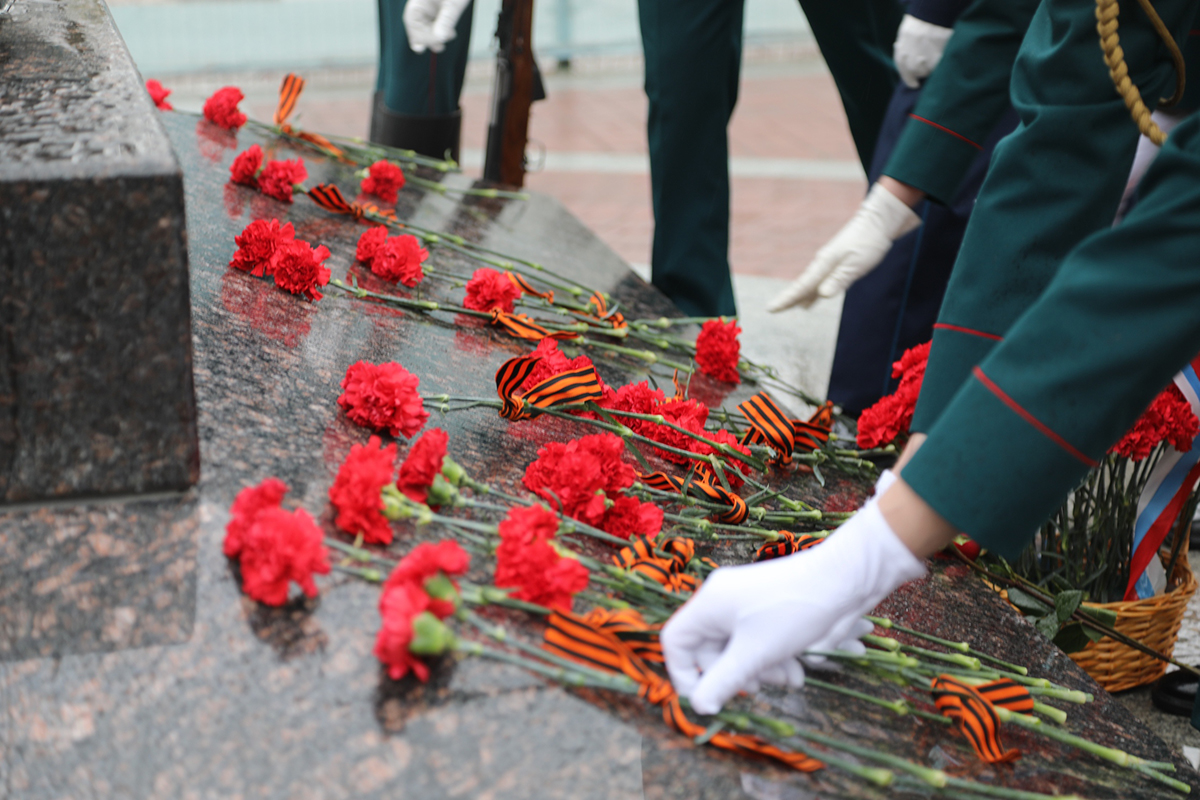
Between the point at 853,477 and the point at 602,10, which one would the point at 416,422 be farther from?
the point at 602,10

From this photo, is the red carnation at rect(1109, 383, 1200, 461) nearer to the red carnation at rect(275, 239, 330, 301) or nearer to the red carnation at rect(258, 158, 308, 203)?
the red carnation at rect(275, 239, 330, 301)

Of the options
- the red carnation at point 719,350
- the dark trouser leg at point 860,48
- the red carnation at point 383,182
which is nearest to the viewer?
the red carnation at point 719,350

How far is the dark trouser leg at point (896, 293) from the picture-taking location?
2074 millimetres

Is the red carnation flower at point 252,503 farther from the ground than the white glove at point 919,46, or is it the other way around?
the white glove at point 919,46

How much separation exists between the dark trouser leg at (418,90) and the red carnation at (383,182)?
2.84ft

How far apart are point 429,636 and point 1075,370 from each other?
1.70 ft

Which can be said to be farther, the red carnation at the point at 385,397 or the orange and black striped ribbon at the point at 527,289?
the orange and black striped ribbon at the point at 527,289

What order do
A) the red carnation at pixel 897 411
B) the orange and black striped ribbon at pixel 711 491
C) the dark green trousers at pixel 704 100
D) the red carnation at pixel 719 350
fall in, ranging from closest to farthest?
the orange and black striped ribbon at pixel 711 491 → the red carnation at pixel 897 411 → the red carnation at pixel 719 350 → the dark green trousers at pixel 704 100

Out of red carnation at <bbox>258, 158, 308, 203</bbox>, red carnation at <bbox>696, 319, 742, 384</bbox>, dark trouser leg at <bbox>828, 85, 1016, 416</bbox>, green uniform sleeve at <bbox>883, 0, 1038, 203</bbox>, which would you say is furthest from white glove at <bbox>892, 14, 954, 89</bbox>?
red carnation at <bbox>258, 158, 308, 203</bbox>

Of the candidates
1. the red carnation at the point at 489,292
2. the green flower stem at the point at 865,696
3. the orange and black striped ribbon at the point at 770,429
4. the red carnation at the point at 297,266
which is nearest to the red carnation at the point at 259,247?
the red carnation at the point at 297,266

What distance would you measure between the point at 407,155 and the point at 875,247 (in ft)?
3.78

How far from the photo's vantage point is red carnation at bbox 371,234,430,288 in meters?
1.50

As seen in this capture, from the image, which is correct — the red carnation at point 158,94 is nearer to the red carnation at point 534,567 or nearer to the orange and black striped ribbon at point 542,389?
the orange and black striped ribbon at point 542,389

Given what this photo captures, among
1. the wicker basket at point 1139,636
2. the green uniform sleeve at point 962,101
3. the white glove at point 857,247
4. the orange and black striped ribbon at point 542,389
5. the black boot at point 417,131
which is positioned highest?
the green uniform sleeve at point 962,101
